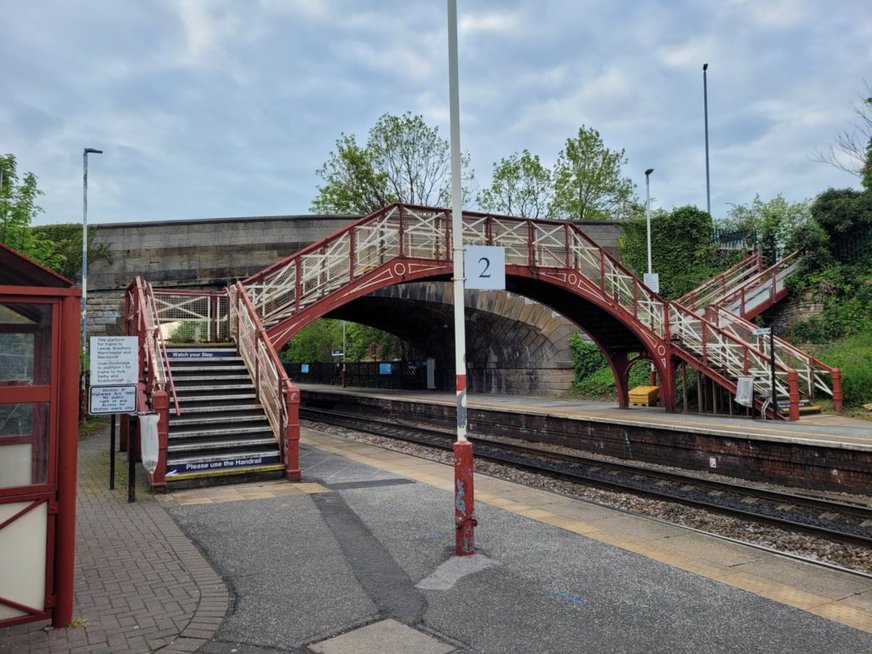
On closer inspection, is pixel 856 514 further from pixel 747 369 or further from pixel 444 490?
pixel 747 369

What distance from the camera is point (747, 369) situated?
59.9 ft

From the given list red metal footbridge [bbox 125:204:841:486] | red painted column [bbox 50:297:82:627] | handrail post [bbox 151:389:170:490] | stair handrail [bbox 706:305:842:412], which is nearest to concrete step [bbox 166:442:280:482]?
handrail post [bbox 151:389:170:490]

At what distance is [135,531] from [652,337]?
53.1ft

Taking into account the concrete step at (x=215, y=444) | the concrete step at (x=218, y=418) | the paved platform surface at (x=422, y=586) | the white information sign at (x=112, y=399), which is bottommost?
the paved platform surface at (x=422, y=586)

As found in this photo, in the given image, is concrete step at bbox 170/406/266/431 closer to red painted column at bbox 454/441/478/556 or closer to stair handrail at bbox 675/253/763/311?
red painted column at bbox 454/441/478/556

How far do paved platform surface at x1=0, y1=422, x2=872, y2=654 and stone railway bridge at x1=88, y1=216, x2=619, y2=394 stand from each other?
62.4 ft

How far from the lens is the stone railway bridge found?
2659cm

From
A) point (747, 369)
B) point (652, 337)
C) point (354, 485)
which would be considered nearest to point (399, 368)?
point (652, 337)

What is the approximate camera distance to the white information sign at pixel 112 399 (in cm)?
885

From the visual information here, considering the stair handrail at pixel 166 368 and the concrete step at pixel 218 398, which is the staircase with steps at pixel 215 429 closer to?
the concrete step at pixel 218 398

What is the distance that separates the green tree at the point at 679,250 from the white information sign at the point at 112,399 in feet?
80.9

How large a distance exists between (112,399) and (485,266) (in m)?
5.42

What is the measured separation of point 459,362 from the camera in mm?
6918

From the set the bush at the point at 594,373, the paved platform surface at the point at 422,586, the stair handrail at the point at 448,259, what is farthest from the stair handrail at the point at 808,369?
the paved platform surface at the point at 422,586
